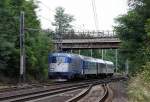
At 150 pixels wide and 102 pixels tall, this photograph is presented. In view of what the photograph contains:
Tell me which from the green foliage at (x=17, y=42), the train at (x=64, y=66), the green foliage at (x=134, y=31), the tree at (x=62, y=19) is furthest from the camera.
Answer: the tree at (x=62, y=19)

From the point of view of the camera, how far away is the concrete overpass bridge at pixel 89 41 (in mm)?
78562

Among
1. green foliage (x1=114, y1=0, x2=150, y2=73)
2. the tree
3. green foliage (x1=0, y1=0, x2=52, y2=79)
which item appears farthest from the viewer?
the tree

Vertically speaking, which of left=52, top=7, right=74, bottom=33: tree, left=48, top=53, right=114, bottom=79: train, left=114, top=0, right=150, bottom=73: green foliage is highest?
left=52, top=7, right=74, bottom=33: tree

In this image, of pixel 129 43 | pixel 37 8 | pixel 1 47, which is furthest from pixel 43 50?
pixel 129 43

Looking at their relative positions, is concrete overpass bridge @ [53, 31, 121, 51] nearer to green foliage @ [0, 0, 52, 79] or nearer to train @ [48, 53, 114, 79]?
green foliage @ [0, 0, 52, 79]

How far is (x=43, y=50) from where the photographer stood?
59875mm

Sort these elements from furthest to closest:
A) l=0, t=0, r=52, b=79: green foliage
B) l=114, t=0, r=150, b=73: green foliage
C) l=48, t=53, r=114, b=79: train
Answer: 1. l=48, t=53, r=114, b=79: train
2. l=0, t=0, r=52, b=79: green foliage
3. l=114, t=0, r=150, b=73: green foliage

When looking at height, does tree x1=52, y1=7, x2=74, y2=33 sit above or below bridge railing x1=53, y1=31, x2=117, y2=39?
above

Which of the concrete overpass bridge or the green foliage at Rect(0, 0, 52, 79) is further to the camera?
the concrete overpass bridge

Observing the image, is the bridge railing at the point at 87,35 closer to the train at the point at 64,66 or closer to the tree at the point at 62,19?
the train at the point at 64,66

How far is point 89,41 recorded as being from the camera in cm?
7950

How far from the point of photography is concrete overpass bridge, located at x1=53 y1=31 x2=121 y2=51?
258ft

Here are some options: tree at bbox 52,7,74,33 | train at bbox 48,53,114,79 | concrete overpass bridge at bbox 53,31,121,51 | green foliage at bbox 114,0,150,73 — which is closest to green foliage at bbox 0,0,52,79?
train at bbox 48,53,114,79

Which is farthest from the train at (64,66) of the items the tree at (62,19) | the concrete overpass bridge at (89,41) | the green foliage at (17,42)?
the tree at (62,19)
